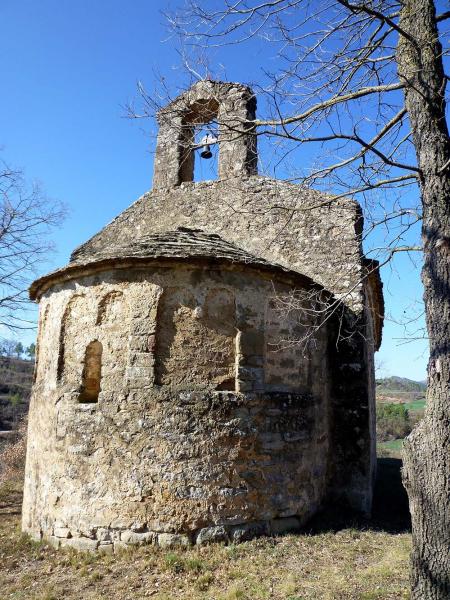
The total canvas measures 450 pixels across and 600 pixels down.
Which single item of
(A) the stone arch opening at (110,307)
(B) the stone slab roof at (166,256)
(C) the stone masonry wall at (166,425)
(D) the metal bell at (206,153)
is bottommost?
(C) the stone masonry wall at (166,425)

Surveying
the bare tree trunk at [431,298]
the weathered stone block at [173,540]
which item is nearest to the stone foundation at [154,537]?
the weathered stone block at [173,540]

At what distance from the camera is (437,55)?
4332 mm

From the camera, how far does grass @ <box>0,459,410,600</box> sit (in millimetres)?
4516

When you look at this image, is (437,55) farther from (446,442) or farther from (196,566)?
(196,566)

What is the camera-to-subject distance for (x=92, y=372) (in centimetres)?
618

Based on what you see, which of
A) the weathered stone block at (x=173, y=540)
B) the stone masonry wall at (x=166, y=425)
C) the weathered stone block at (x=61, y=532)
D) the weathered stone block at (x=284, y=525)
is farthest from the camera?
the weathered stone block at (x=284, y=525)

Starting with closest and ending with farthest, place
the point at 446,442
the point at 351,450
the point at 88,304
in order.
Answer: the point at 446,442 → the point at 88,304 → the point at 351,450

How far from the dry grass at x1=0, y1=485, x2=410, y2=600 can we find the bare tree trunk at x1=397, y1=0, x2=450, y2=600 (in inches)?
40.0

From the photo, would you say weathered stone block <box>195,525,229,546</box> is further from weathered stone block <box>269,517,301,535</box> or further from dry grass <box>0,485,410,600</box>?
weathered stone block <box>269,517,301,535</box>

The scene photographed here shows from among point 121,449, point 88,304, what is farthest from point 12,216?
point 121,449

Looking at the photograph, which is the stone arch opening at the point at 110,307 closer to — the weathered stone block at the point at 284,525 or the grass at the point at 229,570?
the grass at the point at 229,570

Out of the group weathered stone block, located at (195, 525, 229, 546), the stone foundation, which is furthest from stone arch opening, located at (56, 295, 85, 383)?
weathered stone block, located at (195, 525, 229, 546)

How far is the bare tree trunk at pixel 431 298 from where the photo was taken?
3.64 m

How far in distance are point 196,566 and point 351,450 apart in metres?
3.17
